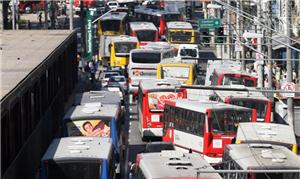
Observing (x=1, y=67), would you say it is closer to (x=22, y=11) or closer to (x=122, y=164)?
(x=122, y=164)

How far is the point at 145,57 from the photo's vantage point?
57.4 meters

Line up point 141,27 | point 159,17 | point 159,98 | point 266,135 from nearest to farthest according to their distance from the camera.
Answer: point 266,135, point 159,98, point 141,27, point 159,17

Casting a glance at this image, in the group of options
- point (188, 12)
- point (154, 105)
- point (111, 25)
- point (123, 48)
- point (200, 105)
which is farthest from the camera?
point (188, 12)

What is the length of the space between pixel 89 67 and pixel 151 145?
3470 centimetres

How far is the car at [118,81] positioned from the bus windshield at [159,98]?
1331 centimetres

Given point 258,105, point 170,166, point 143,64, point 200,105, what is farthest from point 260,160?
point 143,64

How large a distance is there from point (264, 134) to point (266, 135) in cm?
11

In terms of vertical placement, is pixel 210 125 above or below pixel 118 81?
above

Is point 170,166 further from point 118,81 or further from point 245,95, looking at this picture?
point 118,81

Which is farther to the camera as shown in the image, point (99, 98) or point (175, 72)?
point (175, 72)

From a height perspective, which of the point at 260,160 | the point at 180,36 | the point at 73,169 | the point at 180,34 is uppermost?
the point at 180,34

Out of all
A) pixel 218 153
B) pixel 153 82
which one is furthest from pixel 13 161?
pixel 153 82

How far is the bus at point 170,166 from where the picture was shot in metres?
22.3

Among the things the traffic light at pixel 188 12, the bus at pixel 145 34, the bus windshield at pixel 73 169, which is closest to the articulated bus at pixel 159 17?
the traffic light at pixel 188 12
